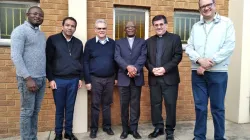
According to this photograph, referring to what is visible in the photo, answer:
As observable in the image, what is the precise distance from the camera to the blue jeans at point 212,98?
10.4 feet

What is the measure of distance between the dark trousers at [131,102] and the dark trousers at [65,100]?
29.4 inches

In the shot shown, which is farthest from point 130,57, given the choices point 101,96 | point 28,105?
point 28,105

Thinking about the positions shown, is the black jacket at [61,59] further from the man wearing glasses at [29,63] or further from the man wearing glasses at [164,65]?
the man wearing glasses at [164,65]

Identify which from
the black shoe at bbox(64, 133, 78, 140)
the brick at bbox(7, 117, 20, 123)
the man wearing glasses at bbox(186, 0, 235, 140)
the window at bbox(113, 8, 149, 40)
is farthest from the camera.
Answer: the window at bbox(113, 8, 149, 40)

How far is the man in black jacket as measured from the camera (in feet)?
11.3

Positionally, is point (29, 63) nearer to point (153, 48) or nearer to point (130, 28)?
point (130, 28)

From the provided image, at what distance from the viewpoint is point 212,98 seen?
3.23 metres

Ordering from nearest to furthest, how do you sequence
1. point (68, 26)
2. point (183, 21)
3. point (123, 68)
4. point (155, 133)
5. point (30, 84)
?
point (30, 84) → point (68, 26) → point (123, 68) → point (155, 133) → point (183, 21)

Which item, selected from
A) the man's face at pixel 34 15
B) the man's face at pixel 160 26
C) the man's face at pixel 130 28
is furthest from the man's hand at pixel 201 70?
the man's face at pixel 34 15

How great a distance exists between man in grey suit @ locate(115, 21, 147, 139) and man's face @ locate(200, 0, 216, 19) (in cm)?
102

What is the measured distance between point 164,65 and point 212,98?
822 millimetres

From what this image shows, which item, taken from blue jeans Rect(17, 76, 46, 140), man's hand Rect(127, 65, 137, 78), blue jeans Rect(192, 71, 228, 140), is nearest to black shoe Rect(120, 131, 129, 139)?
man's hand Rect(127, 65, 137, 78)

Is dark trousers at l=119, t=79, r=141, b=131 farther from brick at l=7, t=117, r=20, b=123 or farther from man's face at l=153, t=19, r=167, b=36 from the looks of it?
brick at l=7, t=117, r=20, b=123

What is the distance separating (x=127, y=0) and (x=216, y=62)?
2.01 meters
